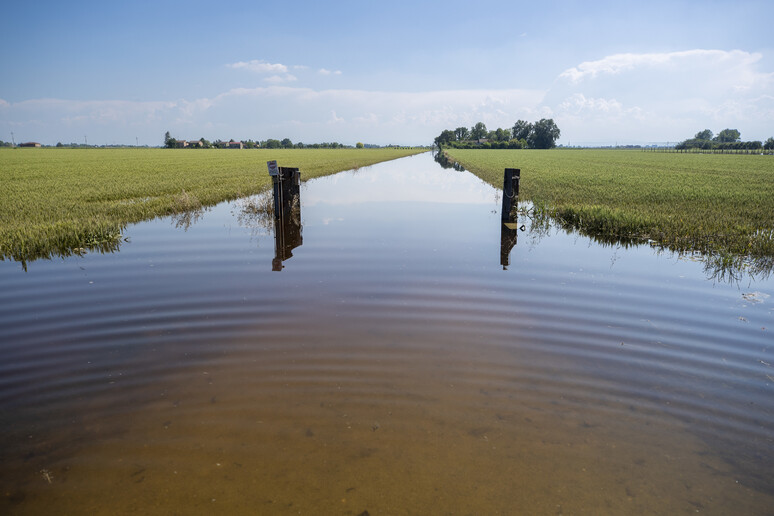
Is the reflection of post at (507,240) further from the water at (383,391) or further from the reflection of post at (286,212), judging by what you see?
the reflection of post at (286,212)

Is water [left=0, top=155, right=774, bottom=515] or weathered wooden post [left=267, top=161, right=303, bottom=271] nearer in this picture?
water [left=0, top=155, right=774, bottom=515]

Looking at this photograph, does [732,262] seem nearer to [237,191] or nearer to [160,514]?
[160,514]

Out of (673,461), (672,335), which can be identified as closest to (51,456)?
(673,461)

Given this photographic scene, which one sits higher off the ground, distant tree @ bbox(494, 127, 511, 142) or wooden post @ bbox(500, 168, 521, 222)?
distant tree @ bbox(494, 127, 511, 142)

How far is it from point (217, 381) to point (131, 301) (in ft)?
10.1

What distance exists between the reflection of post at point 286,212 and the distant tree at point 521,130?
173667 mm

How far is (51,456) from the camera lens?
11.1 feet

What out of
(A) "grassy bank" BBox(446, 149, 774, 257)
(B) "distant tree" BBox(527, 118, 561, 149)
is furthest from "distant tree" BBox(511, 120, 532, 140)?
(A) "grassy bank" BBox(446, 149, 774, 257)

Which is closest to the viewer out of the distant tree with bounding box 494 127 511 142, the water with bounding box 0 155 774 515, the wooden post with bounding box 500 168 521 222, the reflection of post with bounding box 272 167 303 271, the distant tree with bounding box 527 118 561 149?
the water with bounding box 0 155 774 515

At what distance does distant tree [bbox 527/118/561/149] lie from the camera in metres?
169

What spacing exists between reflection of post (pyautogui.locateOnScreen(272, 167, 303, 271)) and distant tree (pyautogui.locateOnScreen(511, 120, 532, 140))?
174m

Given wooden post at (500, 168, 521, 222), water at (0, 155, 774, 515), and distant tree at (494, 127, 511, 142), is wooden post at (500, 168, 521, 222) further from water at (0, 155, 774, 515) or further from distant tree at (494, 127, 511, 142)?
distant tree at (494, 127, 511, 142)

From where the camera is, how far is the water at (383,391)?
3098 mm

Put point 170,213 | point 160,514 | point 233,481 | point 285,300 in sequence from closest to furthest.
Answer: point 160,514
point 233,481
point 285,300
point 170,213
